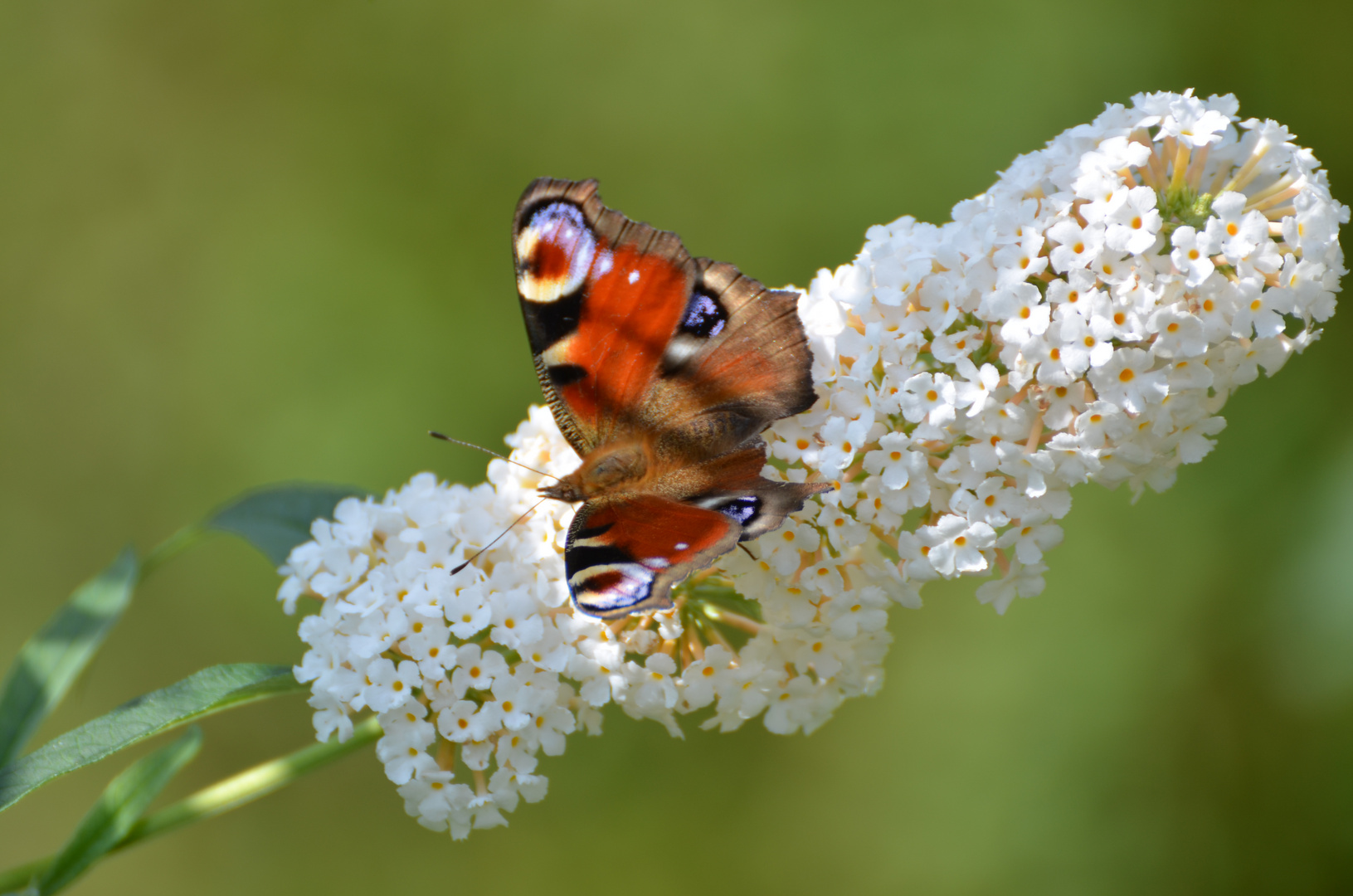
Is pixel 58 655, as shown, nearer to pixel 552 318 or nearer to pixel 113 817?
pixel 113 817

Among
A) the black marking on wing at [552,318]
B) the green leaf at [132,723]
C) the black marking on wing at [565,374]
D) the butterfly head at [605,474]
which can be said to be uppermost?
the black marking on wing at [552,318]

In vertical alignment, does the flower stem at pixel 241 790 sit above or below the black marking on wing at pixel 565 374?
below

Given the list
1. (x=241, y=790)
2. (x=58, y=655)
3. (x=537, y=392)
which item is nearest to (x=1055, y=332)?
(x=241, y=790)

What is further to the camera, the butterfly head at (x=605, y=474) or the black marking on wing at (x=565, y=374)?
the black marking on wing at (x=565, y=374)

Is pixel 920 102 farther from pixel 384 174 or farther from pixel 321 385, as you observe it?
pixel 321 385

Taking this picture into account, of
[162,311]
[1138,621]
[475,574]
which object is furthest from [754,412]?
[162,311]

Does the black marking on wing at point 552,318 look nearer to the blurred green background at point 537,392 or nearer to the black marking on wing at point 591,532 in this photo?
the black marking on wing at point 591,532

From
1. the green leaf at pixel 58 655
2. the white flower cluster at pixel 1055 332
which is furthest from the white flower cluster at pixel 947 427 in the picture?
the green leaf at pixel 58 655

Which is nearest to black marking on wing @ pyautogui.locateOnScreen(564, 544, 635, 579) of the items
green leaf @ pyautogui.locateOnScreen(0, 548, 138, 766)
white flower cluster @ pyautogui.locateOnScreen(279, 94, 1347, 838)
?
white flower cluster @ pyautogui.locateOnScreen(279, 94, 1347, 838)
